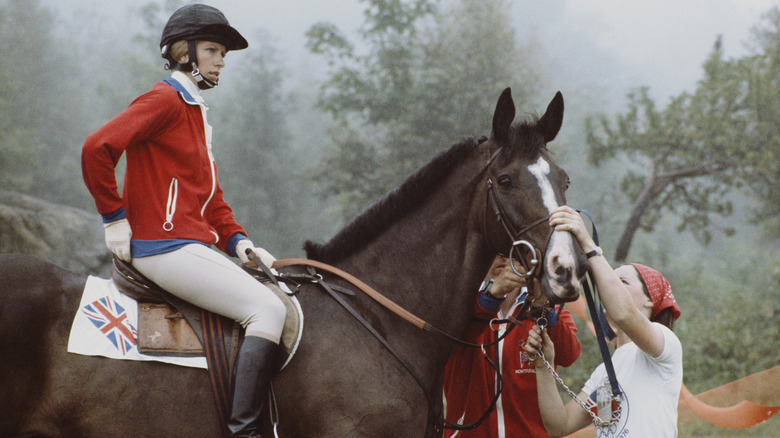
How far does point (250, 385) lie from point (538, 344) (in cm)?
143

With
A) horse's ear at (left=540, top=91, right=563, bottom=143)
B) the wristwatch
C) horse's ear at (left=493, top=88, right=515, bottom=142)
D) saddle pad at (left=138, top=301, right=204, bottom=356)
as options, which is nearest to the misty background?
horse's ear at (left=493, top=88, right=515, bottom=142)

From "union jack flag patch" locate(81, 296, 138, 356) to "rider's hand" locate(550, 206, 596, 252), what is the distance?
6.18 ft

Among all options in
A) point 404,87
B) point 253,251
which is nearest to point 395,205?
point 253,251

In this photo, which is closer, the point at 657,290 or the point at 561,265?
the point at 561,265

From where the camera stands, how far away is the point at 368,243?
3.14 metres

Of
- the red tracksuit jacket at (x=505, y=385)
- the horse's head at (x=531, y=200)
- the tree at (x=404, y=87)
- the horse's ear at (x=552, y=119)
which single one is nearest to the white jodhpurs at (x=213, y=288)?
the horse's head at (x=531, y=200)

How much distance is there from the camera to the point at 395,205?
312cm

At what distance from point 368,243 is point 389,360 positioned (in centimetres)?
63

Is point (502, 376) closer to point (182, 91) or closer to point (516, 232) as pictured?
point (516, 232)

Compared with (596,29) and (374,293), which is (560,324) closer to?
(374,293)

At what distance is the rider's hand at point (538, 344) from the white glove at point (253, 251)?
1.38 m

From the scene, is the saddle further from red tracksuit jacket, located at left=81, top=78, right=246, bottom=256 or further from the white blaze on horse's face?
the white blaze on horse's face

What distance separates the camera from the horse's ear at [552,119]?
9.87 ft

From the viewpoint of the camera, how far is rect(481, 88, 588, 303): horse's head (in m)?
2.53
